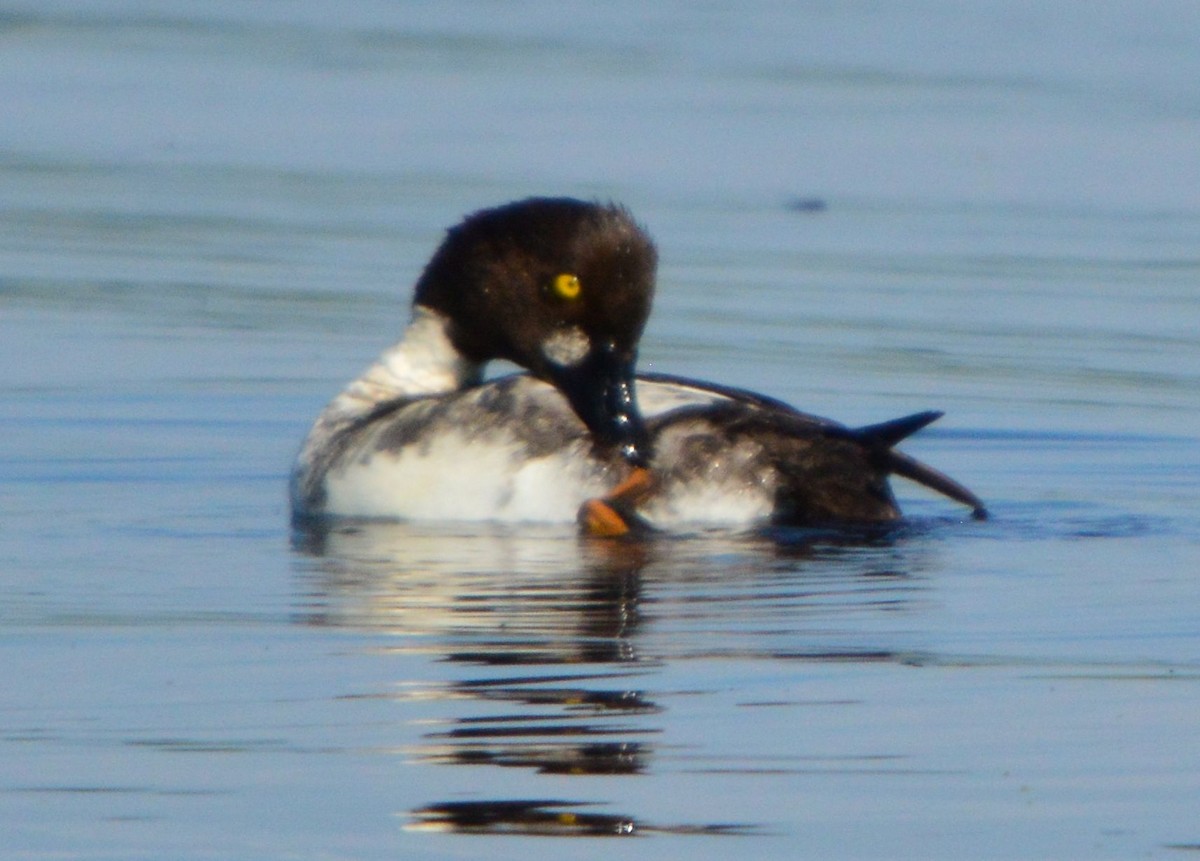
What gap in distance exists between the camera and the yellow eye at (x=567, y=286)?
7.89m

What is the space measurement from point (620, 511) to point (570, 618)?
115cm

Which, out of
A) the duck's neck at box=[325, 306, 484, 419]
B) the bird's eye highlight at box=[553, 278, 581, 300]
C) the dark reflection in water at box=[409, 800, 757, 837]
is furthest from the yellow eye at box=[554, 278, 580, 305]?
the dark reflection in water at box=[409, 800, 757, 837]

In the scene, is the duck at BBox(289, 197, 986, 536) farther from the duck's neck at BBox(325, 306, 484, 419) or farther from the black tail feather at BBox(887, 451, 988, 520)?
the duck's neck at BBox(325, 306, 484, 419)

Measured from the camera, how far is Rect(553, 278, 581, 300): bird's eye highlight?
7895mm

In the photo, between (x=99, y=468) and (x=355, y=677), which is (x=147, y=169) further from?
(x=355, y=677)

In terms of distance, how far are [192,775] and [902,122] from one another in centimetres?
1136

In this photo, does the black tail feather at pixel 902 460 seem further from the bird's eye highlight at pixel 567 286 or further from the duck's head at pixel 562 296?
the bird's eye highlight at pixel 567 286

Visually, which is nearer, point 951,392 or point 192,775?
point 192,775

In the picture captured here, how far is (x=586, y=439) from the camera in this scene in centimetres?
755

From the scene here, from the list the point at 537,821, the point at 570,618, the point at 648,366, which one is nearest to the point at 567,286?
the point at 570,618

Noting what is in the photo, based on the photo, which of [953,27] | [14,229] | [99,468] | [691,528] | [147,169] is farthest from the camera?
[953,27]

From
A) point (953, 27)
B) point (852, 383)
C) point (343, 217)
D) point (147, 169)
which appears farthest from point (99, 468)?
point (953, 27)

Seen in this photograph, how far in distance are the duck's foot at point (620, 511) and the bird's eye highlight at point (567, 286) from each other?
2.14ft

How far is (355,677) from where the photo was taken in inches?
222
